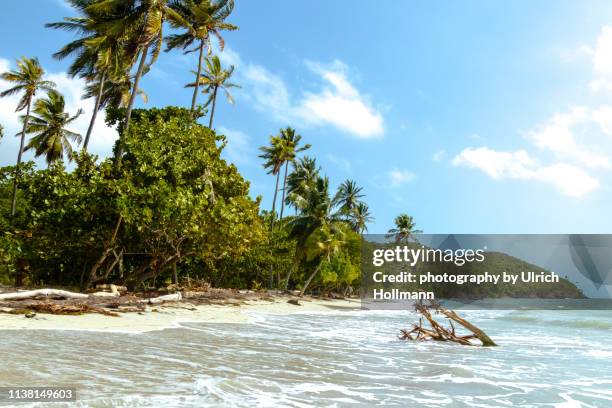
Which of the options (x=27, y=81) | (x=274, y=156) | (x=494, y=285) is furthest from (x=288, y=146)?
(x=494, y=285)

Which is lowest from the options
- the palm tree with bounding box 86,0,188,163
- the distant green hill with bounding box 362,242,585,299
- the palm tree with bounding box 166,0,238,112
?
the distant green hill with bounding box 362,242,585,299

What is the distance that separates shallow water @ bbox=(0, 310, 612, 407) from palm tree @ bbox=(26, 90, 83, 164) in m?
36.5

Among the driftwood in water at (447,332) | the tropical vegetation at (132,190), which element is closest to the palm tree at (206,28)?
the tropical vegetation at (132,190)

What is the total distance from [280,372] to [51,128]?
42.0 metres

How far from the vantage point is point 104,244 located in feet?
65.6

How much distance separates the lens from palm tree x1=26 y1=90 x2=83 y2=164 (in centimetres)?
4141

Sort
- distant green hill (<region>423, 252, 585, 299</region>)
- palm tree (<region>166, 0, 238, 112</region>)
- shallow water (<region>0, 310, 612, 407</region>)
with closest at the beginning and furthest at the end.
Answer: shallow water (<region>0, 310, 612, 407</region>) < palm tree (<region>166, 0, 238, 112</region>) < distant green hill (<region>423, 252, 585, 299</region>)

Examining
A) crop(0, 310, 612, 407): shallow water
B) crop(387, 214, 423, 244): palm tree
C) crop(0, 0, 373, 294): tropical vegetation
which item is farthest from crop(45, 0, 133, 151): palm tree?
crop(387, 214, 423, 244): palm tree

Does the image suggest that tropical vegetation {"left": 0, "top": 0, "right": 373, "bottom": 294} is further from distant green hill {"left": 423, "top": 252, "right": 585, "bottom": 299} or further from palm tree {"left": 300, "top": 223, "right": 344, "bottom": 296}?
distant green hill {"left": 423, "top": 252, "right": 585, "bottom": 299}

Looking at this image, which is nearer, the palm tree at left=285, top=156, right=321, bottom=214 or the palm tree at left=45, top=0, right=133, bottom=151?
the palm tree at left=45, top=0, right=133, bottom=151

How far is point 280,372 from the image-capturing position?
7.39m

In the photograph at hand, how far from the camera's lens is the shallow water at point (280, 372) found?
5.67m

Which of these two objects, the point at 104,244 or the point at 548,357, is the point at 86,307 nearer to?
the point at 104,244

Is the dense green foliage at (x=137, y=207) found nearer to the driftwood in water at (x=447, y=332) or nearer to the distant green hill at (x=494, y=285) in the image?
the driftwood in water at (x=447, y=332)
